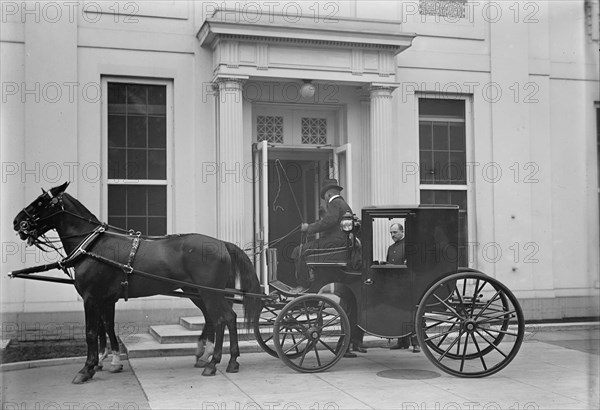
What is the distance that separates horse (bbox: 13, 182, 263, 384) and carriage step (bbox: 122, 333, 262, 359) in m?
0.71

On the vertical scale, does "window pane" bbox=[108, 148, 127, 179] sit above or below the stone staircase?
above

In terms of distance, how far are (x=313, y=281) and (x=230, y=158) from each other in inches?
102

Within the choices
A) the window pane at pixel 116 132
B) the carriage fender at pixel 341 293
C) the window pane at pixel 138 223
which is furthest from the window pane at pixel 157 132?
the carriage fender at pixel 341 293

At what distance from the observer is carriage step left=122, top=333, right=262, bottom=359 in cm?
718

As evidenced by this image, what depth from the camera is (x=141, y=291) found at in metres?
6.32

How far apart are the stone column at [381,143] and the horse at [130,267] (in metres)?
3.00

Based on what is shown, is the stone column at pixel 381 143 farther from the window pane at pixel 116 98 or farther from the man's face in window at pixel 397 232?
the window pane at pixel 116 98

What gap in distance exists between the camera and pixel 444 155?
9.66 metres

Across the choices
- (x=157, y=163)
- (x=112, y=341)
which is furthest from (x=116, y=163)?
(x=112, y=341)

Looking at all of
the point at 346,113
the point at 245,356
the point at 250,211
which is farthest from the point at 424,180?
the point at 245,356

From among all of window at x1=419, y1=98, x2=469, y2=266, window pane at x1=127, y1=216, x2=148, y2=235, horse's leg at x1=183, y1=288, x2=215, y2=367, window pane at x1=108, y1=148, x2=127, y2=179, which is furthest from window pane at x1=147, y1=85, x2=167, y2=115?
window at x1=419, y1=98, x2=469, y2=266

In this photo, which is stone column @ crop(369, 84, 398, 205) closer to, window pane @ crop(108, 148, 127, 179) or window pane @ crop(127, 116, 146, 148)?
window pane @ crop(127, 116, 146, 148)

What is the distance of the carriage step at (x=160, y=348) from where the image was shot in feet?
23.6

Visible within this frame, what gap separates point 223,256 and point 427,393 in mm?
2436
